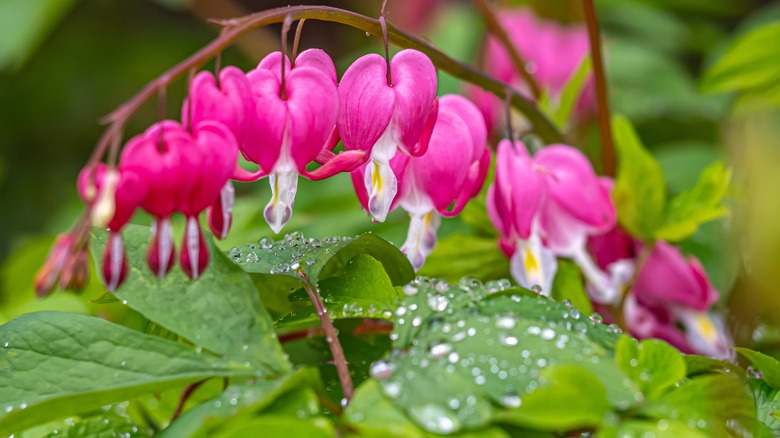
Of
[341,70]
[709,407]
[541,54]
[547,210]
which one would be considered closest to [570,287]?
[547,210]

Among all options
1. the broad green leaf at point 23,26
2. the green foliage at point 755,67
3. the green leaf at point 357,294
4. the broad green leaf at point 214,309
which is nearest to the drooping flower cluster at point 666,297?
the green foliage at point 755,67

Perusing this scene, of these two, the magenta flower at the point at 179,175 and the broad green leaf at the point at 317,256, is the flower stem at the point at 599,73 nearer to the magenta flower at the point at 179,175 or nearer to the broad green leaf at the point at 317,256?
the broad green leaf at the point at 317,256

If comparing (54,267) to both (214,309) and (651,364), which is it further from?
(651,364)

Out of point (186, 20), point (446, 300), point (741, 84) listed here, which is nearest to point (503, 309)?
point (446, 300)

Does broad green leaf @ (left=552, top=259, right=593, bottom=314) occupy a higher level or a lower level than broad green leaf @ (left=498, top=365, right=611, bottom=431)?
lower

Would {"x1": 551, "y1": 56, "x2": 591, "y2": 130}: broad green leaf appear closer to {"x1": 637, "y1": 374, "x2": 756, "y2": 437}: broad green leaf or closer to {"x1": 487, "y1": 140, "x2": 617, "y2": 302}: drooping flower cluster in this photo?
{"x1": 487, "y1": 140, "x2": 617, "y2": 302}: drooping flower cluster

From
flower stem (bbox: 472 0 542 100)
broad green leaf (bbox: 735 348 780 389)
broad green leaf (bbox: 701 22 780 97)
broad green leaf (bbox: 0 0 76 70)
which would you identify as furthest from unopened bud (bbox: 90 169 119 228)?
broad green leaf (bbox: 0 0 76 70)

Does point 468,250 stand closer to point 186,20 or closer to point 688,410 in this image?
point 688,410
